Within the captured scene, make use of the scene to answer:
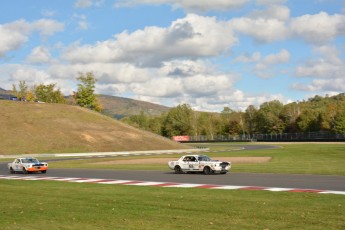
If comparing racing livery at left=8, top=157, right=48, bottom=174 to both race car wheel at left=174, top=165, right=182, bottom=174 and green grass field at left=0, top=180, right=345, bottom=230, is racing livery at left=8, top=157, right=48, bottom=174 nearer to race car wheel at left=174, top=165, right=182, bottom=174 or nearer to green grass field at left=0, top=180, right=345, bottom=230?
race car wheel at left=174, top=165, right=182, bottom=174

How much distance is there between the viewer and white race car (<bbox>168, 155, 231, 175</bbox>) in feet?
102

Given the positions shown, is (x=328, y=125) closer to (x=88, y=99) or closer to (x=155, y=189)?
(x=88, y=99)

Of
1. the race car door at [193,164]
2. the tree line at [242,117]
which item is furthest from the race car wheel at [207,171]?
the tree line at [242,117]

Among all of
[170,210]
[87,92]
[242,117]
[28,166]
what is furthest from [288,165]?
[242,117]

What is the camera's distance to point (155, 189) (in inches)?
829

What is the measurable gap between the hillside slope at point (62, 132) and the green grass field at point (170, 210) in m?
62.6

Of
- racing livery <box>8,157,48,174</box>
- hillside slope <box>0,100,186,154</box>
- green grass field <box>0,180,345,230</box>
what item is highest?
hillside slope <box>0,100,186,154</box>

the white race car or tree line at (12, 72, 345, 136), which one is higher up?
tree line at (12, 72, 345, 136)

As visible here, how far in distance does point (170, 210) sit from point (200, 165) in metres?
17.9

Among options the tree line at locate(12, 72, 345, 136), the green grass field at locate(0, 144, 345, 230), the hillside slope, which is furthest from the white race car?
the tree line at locate(12, 72, 345, 136)

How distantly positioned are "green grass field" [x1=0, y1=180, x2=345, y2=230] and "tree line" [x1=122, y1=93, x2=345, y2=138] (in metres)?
119

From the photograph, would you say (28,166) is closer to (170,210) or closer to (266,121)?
(170,210)

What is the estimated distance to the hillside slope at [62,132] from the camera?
8275 centimetres

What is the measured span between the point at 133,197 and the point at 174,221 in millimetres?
5758
